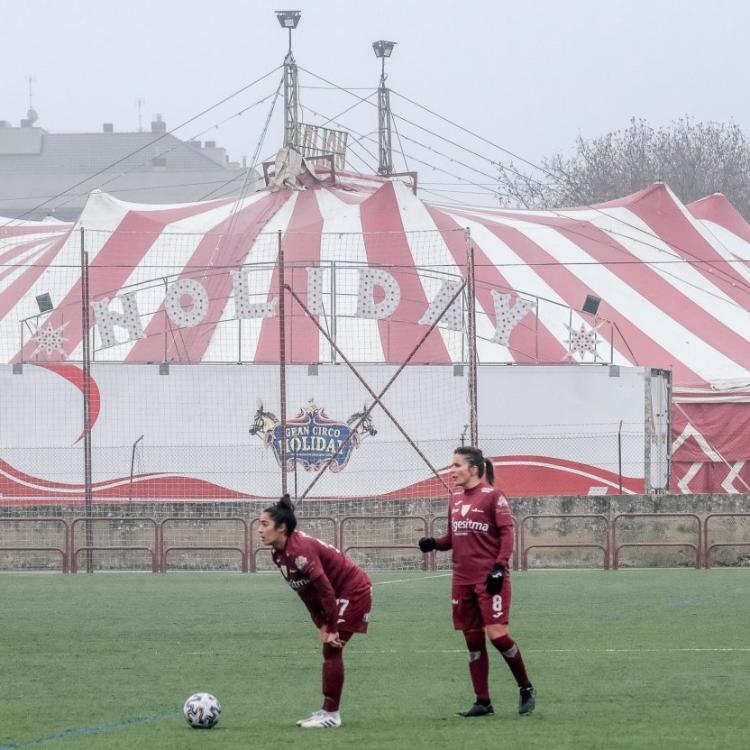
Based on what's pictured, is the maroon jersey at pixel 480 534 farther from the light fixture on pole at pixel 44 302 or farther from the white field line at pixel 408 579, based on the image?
the light fixture on pole at pixel 44 302

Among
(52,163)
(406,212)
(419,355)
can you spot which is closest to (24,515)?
(419,355)

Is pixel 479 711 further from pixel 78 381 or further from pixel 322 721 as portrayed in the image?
pixel 78 381

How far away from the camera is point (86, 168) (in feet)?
392

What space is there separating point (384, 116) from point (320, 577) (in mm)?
31840

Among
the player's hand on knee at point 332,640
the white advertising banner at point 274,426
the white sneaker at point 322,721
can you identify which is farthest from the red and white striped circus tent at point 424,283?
the white sneaker at point 322,721

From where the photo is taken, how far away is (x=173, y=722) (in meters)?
8.82

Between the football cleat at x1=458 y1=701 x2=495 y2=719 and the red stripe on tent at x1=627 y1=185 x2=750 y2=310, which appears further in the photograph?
the red stripe on tent at x1=627 y1=185 x2=750 y2=310

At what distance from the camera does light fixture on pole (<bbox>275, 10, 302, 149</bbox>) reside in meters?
31.6

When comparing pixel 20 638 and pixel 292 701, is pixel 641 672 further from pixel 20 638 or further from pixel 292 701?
pixel 20 638

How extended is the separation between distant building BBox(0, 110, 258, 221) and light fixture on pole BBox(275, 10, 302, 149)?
79.8 m

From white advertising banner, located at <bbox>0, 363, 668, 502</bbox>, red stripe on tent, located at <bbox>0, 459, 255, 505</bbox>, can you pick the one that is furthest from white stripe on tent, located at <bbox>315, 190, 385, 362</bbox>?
red stripe on tent, located at <bbox>0, 459, 255, 505</bbox>

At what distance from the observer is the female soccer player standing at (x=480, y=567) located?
29.7ft

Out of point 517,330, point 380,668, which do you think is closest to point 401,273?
point 517,330

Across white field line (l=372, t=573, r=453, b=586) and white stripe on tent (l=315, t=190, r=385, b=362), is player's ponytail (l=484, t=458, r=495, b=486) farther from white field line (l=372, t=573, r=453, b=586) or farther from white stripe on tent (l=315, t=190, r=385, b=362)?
white stripe on tent (l=315, t=190, r=385, b=362)
